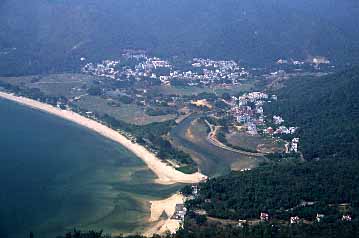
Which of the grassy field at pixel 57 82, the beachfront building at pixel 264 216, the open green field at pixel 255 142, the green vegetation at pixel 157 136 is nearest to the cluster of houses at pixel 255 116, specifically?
the open green field at pixel 255 142

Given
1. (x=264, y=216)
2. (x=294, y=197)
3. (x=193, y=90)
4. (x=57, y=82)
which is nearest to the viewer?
(x=264, y=216)

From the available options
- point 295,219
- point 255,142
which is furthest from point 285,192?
point 255,142

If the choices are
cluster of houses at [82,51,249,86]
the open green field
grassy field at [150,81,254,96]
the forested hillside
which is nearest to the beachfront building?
the forested hillside

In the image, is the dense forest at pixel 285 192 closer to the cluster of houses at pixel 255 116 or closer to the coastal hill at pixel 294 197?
the coastal hill at pixel 294 197

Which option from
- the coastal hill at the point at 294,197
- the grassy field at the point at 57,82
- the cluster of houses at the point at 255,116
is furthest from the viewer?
the grassy field at the point at 57,82

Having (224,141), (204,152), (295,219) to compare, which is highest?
(224,141)

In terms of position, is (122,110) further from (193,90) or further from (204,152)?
(204,152)
